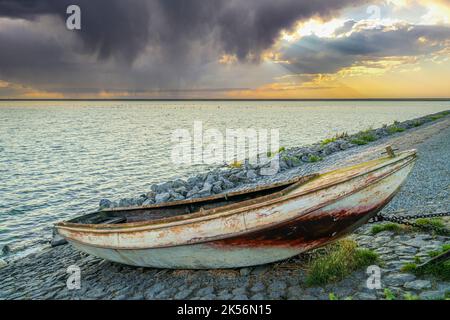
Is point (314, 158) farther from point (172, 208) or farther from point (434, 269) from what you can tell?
point (434, 269)

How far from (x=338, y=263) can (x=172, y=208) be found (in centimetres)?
473

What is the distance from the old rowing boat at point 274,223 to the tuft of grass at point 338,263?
372 mm

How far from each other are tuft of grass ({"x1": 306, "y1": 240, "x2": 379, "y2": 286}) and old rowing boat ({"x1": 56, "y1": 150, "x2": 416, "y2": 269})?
372mm

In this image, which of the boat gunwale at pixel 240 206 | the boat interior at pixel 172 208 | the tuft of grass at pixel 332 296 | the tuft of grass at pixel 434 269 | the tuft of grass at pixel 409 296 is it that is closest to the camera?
the tuft of grass at pixel 409 296

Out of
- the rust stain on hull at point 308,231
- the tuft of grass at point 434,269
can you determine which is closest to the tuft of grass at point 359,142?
the rust stain on hull at point 308,231

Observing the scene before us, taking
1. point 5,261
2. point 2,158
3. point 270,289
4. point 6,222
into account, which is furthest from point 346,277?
point 2,158

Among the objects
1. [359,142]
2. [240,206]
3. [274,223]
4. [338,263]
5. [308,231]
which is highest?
[240,206]

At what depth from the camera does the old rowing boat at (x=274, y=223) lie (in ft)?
21.2

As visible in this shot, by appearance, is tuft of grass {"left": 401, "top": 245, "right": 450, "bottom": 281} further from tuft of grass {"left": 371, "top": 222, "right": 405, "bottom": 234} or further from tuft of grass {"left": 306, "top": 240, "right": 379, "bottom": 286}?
tuft of grass {"left": 371, "top": 222, "right": 405, "bottom": 234}

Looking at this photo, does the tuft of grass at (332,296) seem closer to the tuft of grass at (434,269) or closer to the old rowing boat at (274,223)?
the old rowing boat at (274,223)

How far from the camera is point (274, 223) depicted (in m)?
6.59

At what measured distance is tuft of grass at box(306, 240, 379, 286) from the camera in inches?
259

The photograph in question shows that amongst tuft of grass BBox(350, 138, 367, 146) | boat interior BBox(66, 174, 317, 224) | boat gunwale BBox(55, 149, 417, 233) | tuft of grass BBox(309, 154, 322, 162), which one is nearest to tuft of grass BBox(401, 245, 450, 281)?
boat gunwale BBox(55, 149, 417, 233)

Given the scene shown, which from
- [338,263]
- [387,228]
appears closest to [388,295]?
[338,263]
